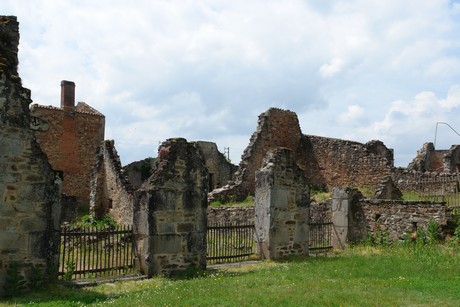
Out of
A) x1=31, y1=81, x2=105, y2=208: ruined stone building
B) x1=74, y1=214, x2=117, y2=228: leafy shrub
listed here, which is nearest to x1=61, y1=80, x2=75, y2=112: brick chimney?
x1=31, y1=81, x2=105, y2=208: ruined stone building

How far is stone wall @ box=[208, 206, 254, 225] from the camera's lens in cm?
2020

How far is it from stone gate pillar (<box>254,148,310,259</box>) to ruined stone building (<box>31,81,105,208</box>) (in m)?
20.1

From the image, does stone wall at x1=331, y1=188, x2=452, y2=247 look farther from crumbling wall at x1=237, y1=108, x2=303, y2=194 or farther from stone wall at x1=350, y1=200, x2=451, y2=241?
crumbling wall at x1=237, y1=108, x2=303, y2=194

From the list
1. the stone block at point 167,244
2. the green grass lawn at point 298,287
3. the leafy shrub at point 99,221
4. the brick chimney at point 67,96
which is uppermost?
the brick chimney at point 67,96

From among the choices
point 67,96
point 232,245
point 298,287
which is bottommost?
point 298,287

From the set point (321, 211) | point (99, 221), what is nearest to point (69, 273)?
point (321, 211)

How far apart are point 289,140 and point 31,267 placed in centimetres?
2126

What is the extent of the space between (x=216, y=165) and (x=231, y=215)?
1532 cm

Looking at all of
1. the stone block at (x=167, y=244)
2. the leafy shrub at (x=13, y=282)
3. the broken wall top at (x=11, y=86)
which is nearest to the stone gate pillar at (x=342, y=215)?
the stone block at (x=167, y=244)

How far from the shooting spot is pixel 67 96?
32.8m

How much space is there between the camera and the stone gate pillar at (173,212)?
12.0 metres

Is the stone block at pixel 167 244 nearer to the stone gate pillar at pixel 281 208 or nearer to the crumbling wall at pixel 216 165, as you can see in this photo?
the stone gate pillar at pixel 281 208

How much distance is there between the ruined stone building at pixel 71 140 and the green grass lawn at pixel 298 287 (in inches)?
860

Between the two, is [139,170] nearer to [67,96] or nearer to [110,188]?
[67,96]
